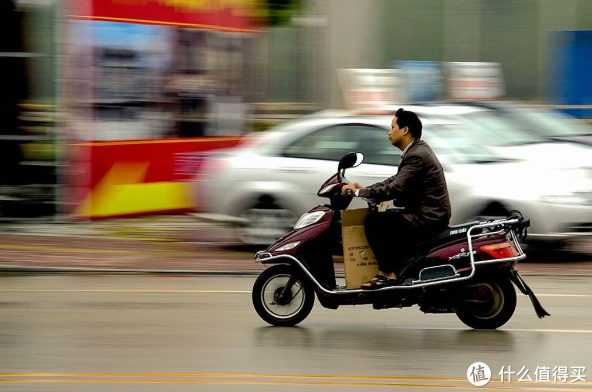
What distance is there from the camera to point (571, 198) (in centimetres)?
1257

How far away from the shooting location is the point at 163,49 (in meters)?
17.5

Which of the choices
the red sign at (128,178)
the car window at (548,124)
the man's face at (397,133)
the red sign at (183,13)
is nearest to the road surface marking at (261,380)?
the man's face at (397,133)

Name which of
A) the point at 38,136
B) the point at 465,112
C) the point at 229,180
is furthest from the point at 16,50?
the point at 465,112

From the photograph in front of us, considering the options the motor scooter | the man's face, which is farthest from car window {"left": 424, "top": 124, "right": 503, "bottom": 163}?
the man's face

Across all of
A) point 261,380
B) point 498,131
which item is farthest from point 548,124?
point 261,380

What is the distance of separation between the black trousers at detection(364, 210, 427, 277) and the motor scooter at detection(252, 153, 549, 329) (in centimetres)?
6

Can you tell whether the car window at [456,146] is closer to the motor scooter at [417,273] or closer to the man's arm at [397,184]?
the motor scooter at [417,273]

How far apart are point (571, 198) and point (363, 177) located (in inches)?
88.4

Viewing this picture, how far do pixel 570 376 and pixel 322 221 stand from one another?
96.2 inches

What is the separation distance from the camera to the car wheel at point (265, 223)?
13.5 meters

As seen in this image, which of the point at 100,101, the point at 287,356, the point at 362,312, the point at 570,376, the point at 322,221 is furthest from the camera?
the point at 100,101

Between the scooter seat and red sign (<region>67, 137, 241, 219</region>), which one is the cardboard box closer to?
the scooter seat

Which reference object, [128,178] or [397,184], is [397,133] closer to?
[397,184]

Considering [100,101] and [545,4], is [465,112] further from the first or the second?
[545,4]
